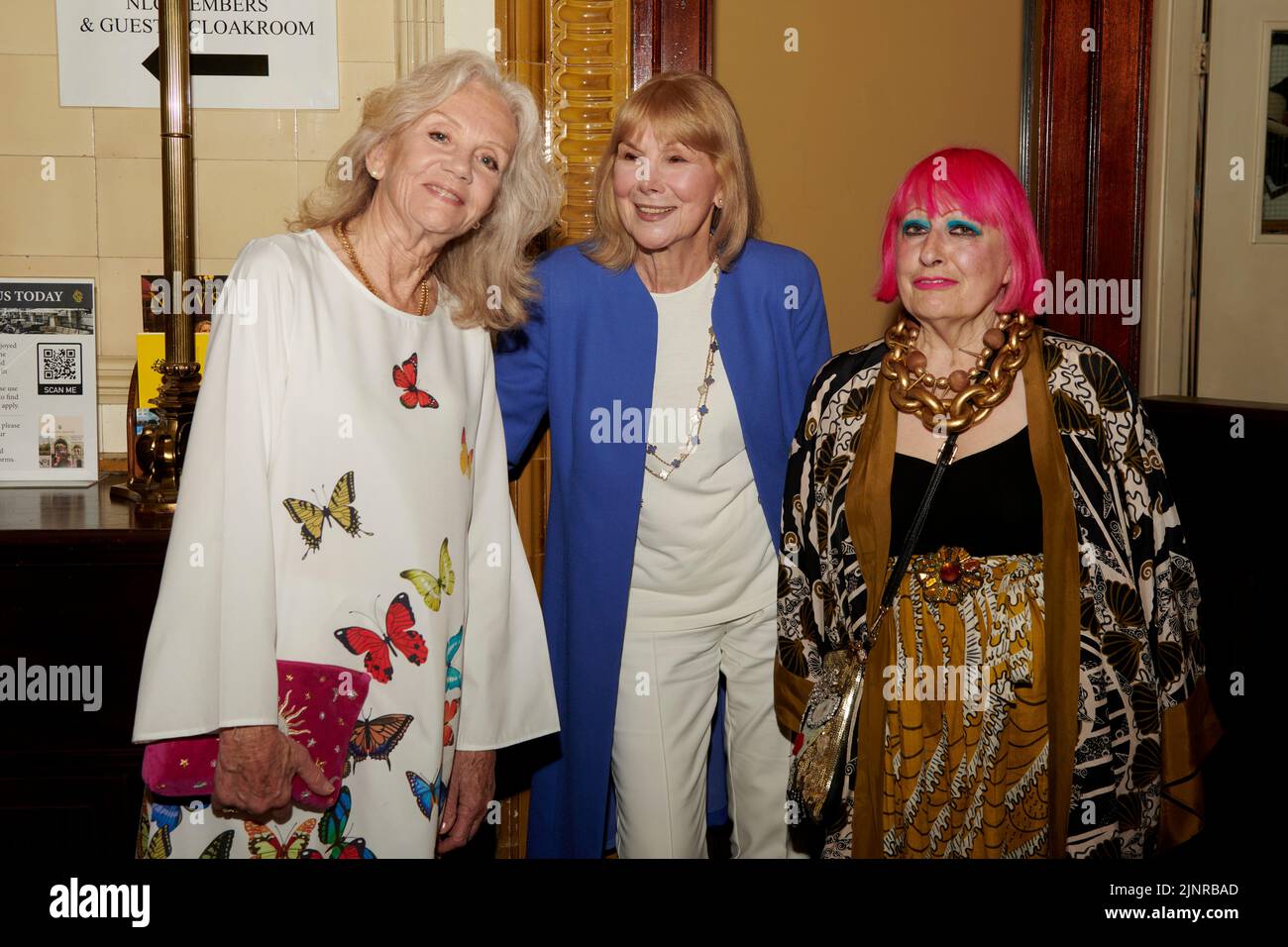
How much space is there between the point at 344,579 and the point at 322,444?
0.22 metres

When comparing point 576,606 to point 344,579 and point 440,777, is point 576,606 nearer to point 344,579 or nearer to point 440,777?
point 440,777

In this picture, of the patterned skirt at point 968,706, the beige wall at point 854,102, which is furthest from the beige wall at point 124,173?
the patterned skirt at point 968,706

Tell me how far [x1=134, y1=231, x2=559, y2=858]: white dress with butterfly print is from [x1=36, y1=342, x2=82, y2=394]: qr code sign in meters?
1.19

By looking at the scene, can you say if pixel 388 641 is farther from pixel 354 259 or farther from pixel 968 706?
pixel 968 706

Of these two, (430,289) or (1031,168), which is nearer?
(430,289)

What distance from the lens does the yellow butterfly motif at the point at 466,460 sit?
2.03 meters

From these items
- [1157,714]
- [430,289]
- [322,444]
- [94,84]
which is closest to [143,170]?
[94,84]

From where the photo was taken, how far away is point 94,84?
2.87 metres

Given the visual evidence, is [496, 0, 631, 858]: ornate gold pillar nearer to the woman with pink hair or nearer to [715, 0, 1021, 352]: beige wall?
[715, 0, 1021, 352]: beige wall

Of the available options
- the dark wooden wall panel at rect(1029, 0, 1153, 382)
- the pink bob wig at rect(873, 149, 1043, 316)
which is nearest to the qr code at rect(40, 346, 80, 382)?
the pink bob wig at rect(873, 149, 1043, 316)

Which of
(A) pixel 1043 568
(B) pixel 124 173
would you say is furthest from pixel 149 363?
(A) pixel 1043 568

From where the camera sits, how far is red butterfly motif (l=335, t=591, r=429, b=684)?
6.14 feet

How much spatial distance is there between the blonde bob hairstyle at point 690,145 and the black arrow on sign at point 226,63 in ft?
3.36

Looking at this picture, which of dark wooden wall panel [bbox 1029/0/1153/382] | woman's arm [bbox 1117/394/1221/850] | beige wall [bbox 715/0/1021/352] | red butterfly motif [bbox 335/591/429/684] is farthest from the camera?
dark wooden wall panel [bbox 1029/0/1153/382]
